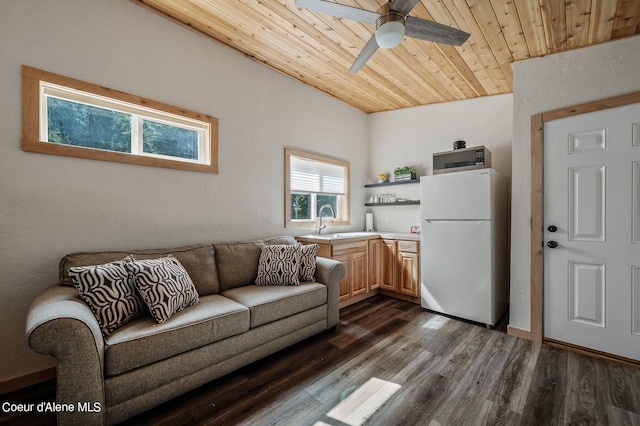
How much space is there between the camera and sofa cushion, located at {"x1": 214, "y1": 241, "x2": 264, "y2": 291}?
252 cm

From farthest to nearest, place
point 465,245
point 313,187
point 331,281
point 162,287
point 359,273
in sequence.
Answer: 1. point 313,187
2. point 359,273
3. point 465,245
4. point 331,281
5. point 162,287

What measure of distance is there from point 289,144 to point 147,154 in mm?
1643

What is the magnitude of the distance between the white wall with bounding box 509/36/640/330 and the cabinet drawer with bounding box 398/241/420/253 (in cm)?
106

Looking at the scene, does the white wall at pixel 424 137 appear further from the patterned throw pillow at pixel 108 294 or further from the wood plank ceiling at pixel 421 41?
the patterned throw pillow at pixel 108 294

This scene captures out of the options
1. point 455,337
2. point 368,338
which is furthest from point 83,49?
point 455,337

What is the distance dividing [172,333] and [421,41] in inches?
125

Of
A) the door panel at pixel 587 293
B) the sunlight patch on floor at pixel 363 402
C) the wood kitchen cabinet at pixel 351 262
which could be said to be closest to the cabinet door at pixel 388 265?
the wood kitchen cabinet at pixel 351 262

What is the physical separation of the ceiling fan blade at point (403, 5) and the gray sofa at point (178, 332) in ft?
6.99

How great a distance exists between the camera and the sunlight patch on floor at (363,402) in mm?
1602

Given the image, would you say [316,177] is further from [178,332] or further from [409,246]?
[178,332]

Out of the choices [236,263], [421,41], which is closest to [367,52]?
[421,41]

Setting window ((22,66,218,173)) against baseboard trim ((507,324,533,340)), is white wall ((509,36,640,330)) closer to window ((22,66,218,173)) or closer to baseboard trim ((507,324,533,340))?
baseboard trim ((507,324,533,340))

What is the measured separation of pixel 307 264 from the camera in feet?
8.98

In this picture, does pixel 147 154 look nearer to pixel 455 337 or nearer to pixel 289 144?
pixel 289 144
